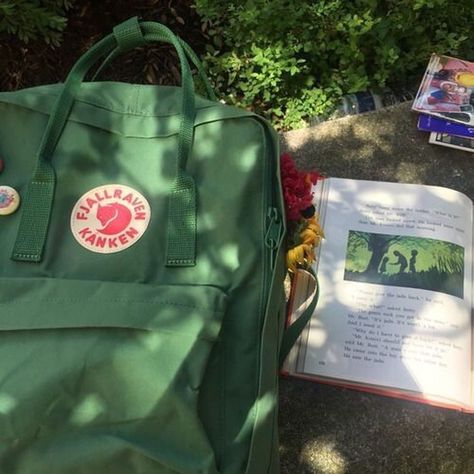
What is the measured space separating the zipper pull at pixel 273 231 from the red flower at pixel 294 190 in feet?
0.25

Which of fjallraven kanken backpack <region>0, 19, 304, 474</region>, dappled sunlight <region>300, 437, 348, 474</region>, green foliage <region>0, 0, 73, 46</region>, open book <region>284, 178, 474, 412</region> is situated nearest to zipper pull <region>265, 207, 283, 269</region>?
fjallraven kanken backpack <region>0, 19, 304, 474</region>

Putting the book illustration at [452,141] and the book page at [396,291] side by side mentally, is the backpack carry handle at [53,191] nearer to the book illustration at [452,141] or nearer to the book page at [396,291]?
the book page at [396,291]

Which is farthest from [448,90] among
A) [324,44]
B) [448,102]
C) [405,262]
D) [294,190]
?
[294,190]

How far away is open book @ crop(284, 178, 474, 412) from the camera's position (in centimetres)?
101

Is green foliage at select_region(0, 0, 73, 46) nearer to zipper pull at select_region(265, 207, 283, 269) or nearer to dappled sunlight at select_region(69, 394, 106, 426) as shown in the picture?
zipper pull at select_region(265, 207, 283, 269)

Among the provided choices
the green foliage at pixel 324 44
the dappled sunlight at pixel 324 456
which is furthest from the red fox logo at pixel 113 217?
the green foliage at pixel 324 44

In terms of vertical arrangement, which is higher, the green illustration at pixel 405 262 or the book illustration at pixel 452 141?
the book illustration at pixel 452 141

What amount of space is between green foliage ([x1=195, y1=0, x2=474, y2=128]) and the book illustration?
0.19m

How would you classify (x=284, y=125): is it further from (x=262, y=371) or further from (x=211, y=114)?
(x=262, y=371)

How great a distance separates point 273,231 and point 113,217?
0.24m

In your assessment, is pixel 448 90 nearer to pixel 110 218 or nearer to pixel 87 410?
pixel 110 218

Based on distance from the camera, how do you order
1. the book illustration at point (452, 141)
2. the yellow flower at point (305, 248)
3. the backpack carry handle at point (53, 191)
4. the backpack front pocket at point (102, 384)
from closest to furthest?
the backpack front pocket at point (102, 384), the backpack carry handle at point (53, 191), the yellow flower at point (305, 248), the book illustration at point (452, 141)

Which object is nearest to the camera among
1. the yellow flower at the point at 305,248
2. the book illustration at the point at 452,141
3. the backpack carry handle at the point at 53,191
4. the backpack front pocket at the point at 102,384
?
the backpack front pocket at the point at 102,384

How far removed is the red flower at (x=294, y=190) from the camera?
0.96 metres
